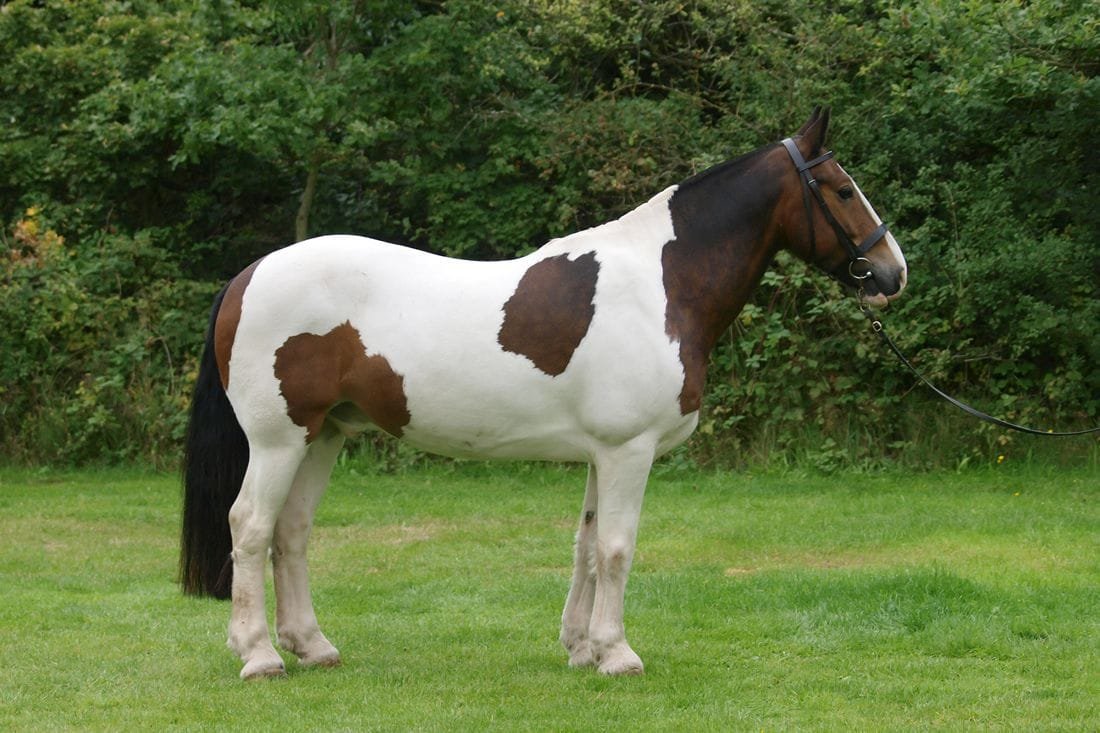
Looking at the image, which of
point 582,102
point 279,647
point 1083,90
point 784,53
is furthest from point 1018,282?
point 279,647

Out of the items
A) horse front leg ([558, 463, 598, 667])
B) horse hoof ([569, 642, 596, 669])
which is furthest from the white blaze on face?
horse hoof ([569, 642, 596, 669])

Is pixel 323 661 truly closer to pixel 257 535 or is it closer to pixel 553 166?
pixel 257 535

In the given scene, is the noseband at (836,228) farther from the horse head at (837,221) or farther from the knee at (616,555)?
the knee at (616,555)

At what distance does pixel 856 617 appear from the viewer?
6504mm

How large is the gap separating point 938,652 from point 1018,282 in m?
5.95

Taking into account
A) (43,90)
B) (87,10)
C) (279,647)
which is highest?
(87,10)

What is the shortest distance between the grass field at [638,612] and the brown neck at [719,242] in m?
1.34

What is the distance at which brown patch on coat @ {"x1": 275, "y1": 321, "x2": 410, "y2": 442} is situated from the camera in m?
5.50

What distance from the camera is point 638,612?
273 inches

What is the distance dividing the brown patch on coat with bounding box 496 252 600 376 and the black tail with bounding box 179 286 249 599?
126cm

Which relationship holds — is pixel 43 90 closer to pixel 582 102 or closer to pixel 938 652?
pixel 582 102

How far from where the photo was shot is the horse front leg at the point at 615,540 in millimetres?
5535

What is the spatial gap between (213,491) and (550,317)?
5.36 ft

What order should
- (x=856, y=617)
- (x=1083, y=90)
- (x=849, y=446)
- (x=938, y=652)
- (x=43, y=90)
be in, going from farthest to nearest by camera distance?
1. (x=43, y=90)
2. (x=849, y=446)
3. (x=1083, y=90)
4. (x=856, y=617)
5. (x=938, y=652)
